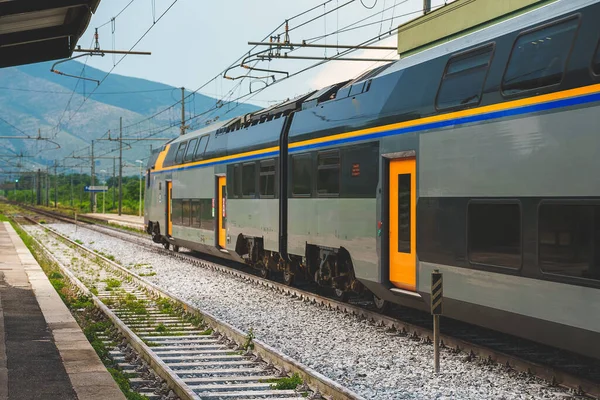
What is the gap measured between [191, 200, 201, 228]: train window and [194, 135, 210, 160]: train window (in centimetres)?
136

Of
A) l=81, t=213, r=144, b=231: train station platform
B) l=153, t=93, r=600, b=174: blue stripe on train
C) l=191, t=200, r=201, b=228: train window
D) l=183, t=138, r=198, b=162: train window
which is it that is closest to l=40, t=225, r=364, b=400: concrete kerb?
l=153, t=93, r=600, b=174: blue stripe on train

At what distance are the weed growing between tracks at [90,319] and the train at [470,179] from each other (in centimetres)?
400

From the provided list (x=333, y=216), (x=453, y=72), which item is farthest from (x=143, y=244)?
(x=453, y=72)

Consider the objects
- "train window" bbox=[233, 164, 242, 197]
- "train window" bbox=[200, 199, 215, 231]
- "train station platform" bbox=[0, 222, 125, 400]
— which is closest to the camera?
"train station platform" bbox=[0, 222, 125, 400]

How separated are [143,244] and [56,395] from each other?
25.3m

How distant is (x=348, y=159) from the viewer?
1280 centimetres

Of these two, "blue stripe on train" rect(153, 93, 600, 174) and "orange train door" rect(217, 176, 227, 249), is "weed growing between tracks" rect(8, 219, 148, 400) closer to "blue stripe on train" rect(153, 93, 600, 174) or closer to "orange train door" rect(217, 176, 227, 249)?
"orange train door" rect(217, 176, 227, 249)

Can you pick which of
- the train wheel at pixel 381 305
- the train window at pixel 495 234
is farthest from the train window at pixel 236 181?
the train window at pixel 495 234

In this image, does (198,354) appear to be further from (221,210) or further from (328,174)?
(221,210)

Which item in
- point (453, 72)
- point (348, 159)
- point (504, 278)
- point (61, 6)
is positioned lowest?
point (504, 278)

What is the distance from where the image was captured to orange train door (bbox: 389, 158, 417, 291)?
10.8 m

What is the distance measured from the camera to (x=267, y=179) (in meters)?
17.1

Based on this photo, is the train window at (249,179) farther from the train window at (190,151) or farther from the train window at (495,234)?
the train window at (495,234)

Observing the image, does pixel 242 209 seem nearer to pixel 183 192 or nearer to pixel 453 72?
pixel 183 192
